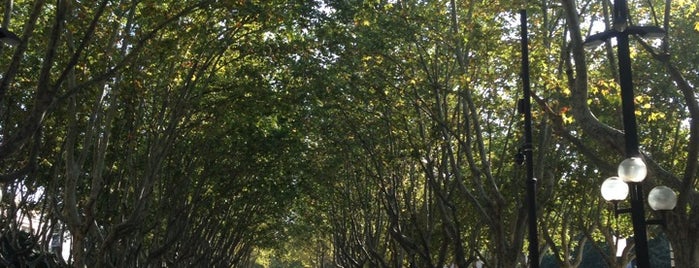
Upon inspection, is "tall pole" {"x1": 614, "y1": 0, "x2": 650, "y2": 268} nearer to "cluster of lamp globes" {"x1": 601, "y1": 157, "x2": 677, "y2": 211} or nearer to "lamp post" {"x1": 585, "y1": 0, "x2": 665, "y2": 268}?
"lamp post" {"x1": 585, "y1": 0, "x2": 665, "y2": 268}

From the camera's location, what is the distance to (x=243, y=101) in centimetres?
1878

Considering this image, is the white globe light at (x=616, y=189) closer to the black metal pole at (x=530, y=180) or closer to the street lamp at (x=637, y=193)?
the street lamp at (x=637, y=193)

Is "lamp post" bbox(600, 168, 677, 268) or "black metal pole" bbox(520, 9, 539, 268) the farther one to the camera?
"black metal pole" bbox(520, 9, 539, 268)

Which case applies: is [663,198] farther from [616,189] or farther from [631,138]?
[631,138]

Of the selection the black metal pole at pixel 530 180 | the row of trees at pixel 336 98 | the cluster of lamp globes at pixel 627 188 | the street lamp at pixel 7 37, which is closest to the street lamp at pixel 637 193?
the cluster of lamp globes at pixel 627 188

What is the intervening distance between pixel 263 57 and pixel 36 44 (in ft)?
15.7

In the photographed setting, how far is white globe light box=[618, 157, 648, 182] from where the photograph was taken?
8727 mm

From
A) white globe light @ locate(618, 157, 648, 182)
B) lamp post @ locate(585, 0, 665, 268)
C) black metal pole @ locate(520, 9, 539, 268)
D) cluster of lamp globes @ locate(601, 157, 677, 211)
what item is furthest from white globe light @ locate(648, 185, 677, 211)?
black metal pole @ locate(520, 9, 539, 268)

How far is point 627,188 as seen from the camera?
9.11 m

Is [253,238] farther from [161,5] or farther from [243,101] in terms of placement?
[161,5]

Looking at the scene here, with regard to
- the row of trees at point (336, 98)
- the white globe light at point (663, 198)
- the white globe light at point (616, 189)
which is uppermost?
the row of trees at point (336, 98)

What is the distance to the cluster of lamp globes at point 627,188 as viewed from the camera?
344 inches

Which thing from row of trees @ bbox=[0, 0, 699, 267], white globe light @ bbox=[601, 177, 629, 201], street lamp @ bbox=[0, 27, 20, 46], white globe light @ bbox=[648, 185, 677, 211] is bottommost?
white globe light @ bbox=[648, 185, 677, 211]

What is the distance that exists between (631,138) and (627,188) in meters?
0.59
